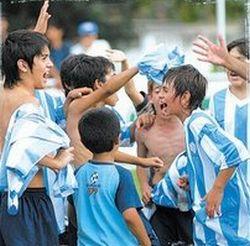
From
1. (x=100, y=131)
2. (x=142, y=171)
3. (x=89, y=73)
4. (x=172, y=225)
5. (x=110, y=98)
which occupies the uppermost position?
(x=89, y=73)

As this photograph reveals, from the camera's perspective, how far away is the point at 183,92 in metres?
5.57

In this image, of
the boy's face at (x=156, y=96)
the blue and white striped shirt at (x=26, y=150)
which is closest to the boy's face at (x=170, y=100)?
the boy's face at (x=156, y=96)

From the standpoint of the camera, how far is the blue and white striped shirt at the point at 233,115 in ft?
20.0

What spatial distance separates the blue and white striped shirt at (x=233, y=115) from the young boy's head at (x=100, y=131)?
105 centimetres

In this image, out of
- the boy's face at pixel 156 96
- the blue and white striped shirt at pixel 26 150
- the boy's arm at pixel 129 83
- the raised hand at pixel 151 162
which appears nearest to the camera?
the blue and white striped shirt at pixel 26 150

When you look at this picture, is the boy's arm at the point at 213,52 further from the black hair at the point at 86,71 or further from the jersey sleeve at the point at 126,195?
the black hair at the point at 86,71

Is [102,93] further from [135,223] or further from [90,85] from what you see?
[135,223]

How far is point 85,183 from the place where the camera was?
17.4 feet

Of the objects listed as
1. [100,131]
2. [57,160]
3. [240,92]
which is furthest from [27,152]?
[240,92]

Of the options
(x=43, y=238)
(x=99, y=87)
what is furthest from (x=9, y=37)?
(x=43, y=238)

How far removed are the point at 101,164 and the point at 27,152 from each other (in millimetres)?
462

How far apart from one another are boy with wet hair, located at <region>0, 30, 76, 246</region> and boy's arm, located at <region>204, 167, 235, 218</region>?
27.1 inches

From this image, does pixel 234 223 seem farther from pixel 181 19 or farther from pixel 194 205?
pixel 181 19

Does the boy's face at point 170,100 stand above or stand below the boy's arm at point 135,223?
above
